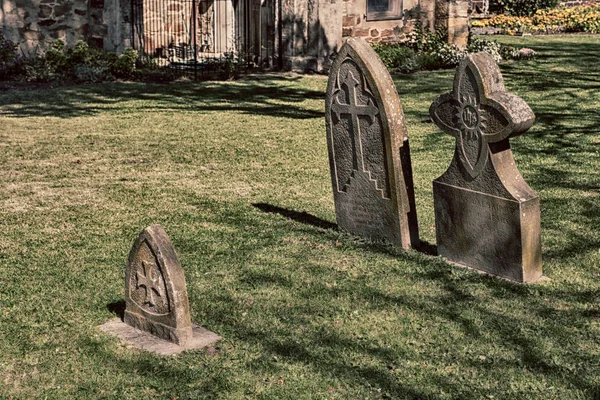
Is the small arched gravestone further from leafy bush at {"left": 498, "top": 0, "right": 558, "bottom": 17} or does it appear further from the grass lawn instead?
leafy bush at {"left": 498, "top": 0, "right": 558, "bottom": 17}

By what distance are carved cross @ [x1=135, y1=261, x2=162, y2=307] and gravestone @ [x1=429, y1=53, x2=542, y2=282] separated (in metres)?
2.46

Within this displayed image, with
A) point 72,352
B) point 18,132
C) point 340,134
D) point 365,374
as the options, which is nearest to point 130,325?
point 72,352

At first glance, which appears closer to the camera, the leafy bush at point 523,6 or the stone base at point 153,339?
the stone base at point 153,339

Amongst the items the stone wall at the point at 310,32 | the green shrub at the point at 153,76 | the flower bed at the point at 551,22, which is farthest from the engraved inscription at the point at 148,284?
the flower bed at the point at 551,22

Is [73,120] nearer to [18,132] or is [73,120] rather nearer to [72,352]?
[18,132]

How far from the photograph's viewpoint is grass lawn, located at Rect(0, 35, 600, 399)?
4.88 meters

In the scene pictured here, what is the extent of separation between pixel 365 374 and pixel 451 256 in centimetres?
206

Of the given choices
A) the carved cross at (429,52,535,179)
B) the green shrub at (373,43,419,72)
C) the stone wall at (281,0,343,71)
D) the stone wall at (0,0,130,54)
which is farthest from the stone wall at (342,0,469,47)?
the carved cross at (429,52,535,179)

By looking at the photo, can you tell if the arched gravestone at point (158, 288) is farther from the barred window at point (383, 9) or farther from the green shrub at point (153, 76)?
the barred window at point (383, 9)

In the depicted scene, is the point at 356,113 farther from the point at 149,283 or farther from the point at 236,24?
the point at 236,24

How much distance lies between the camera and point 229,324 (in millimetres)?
5598

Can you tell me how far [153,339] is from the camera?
538 cm

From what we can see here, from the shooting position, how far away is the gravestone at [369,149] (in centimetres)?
673

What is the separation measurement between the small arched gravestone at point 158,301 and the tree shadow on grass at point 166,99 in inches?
317
